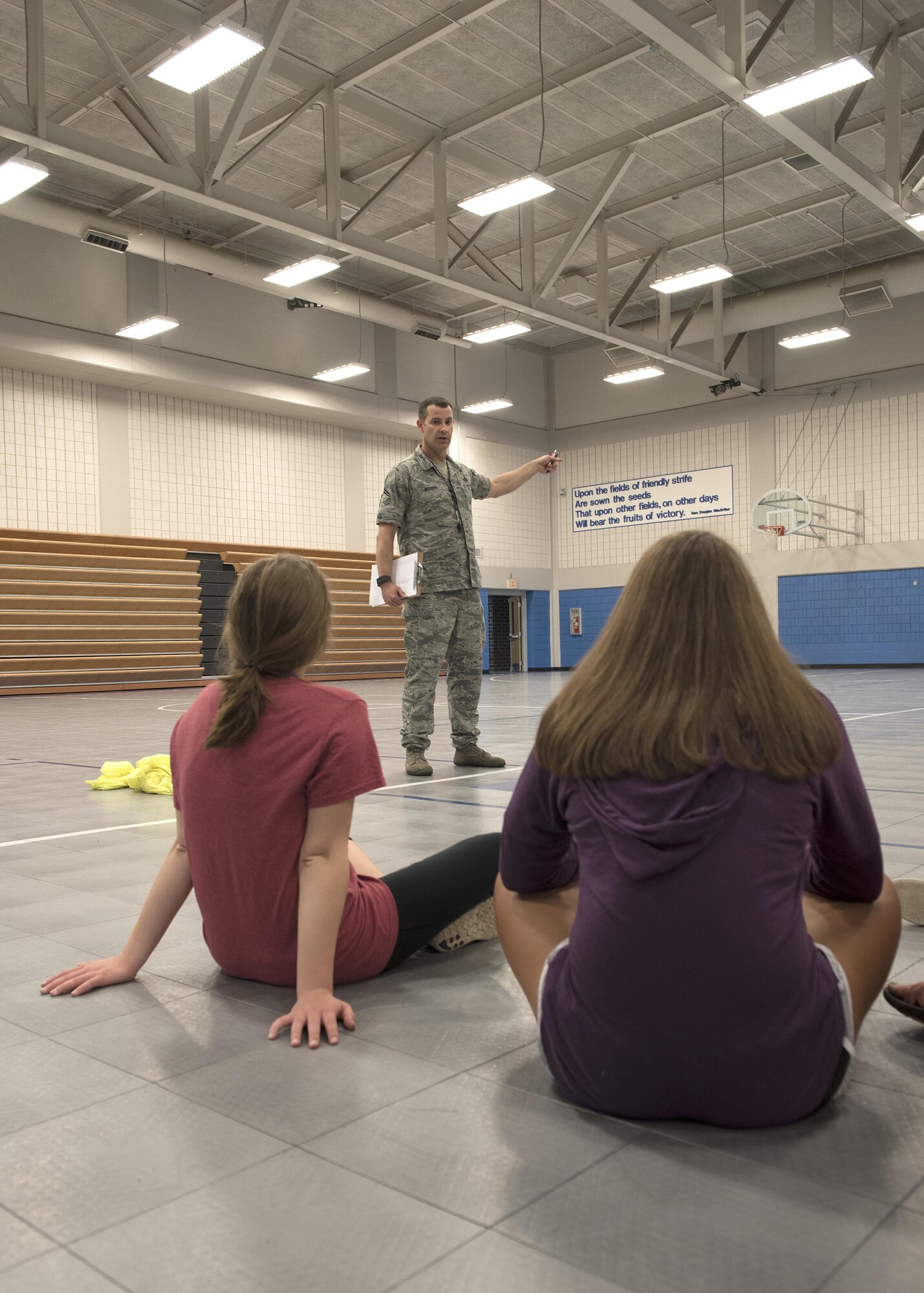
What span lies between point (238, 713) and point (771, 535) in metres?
20.3

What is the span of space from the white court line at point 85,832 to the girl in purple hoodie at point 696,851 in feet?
10.1

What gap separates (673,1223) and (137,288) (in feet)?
57.0

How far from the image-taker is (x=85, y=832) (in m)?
4.31

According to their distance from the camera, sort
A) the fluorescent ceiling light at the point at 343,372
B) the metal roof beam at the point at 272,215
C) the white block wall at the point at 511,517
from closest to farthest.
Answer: the metal roof beam at the point at 272,215
the fluorescent ceiling light at the point at 343,372
the white block wall at the point at 511,517

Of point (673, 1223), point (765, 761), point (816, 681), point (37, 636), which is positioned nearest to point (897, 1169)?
point (673, 1223)

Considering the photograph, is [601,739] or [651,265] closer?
[601,739]

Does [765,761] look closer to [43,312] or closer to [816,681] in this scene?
[816,681]

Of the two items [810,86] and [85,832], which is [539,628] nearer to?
[810,86]

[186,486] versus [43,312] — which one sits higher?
[43,312]

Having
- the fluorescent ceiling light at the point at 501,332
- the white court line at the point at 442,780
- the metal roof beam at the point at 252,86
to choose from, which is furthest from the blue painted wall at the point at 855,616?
the white court line at the point at 442,780

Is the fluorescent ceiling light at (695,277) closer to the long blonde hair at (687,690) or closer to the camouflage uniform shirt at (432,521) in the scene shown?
the camouflage uniform shirt at (432,521)

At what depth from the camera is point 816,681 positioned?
1563 cm

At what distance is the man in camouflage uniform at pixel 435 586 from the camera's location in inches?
233

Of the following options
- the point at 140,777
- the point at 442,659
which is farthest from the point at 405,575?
the point at 140,777
